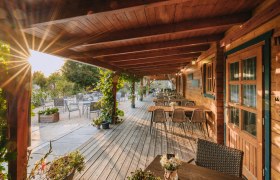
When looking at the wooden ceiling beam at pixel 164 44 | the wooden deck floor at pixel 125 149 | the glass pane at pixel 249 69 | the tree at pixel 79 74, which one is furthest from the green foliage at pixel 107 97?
the tree at pixel 79 74

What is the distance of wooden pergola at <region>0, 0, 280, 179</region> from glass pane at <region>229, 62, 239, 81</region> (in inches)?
19.3

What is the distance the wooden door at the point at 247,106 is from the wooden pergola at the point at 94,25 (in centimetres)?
49

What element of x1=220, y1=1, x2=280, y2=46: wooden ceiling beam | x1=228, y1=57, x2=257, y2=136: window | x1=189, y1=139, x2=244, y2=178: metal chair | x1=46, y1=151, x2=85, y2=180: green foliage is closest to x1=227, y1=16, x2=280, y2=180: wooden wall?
x1=220, y1=1, x2=280, y2=46: wooden ceiling beam

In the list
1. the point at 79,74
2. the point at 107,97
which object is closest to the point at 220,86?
the point at 107,97

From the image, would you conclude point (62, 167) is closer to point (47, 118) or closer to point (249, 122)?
point (249, 122)

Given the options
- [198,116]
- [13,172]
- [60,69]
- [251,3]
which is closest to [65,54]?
[13,172]

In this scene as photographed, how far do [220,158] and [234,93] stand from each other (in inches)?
75.4

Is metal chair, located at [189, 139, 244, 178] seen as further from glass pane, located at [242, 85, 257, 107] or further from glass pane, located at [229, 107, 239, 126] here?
glass pane, located at [229, 107, 239, 126]

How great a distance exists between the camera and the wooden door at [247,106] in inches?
97.0

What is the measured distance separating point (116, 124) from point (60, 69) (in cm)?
1609

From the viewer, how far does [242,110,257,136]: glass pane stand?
2.69 m

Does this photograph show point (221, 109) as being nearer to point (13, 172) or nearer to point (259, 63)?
point (259, 63)

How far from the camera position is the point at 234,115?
11.4 ft

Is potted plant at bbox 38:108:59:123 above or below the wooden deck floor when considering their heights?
above
